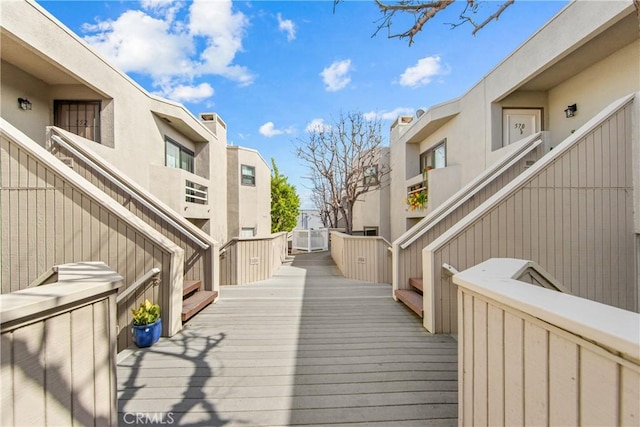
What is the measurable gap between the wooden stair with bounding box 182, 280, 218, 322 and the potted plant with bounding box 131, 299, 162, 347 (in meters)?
0.55

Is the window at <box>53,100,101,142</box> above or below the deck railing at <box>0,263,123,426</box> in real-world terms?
above

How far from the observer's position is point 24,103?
5.17 meters

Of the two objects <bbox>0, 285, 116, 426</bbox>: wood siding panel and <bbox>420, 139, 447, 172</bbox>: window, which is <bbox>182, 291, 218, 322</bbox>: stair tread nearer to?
<bbox>0, 285, 116, 426</bbox>: wood siding panel

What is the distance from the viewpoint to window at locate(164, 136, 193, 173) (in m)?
7.92

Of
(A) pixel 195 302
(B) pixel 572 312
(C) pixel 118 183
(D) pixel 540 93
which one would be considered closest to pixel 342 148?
(D) pixel 540 93

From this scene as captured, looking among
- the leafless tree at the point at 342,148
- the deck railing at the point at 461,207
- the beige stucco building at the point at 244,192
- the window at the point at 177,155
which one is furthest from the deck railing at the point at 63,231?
the leafless tree at the point at 342,148

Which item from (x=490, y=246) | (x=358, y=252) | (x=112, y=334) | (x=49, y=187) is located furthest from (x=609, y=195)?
(x=49, y=187)

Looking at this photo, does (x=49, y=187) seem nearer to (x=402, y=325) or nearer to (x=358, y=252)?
(x=402, y=325)

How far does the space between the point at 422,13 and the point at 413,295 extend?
463 centimetres

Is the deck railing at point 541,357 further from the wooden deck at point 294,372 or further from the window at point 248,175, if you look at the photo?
the window at point 248,175

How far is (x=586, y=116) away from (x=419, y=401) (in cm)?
650

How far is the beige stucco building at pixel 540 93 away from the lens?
4309 mm

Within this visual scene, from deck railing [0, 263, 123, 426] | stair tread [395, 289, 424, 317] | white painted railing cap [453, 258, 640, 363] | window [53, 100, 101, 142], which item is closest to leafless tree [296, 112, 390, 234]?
stair tread [395, 289, 424, 317]

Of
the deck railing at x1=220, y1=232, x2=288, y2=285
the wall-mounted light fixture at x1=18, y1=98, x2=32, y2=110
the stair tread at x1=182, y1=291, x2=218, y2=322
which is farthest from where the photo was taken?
the deck railing at x1=220, y1=232, x2=288, y2=285
